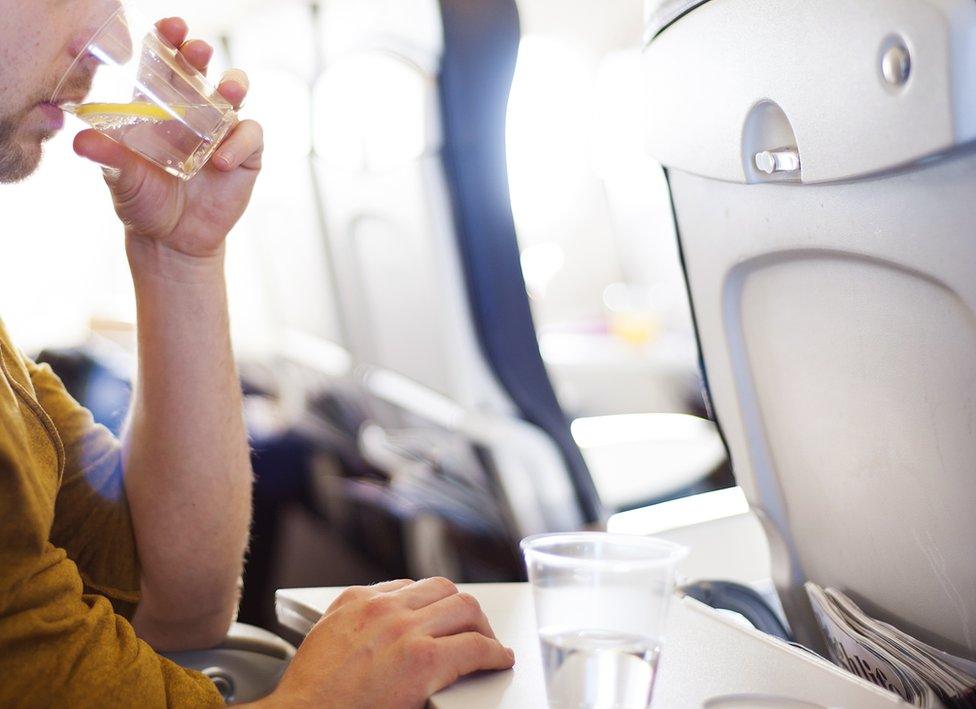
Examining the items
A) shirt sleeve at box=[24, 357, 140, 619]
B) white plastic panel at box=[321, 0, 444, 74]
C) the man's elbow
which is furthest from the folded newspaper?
white plastic panel at box=[321, 0, 444, 74]

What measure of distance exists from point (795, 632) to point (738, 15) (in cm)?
52

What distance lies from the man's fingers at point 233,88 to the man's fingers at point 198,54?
0.04 metres

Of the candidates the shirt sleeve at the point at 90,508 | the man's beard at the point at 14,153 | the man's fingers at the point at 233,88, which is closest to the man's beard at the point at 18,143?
the man's beard at the point at 14,153

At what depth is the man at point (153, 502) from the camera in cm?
70

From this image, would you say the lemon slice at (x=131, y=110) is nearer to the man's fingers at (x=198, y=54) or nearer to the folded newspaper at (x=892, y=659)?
the man's fingers at (x=198, y=54)

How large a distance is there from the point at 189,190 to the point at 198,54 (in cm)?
14

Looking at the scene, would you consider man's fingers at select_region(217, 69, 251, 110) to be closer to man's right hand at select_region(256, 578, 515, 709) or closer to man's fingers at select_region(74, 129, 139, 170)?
man's fingers at select_region(74, 129, 139, 170)

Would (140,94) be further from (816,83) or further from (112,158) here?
(816,83)

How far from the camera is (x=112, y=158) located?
3.13 ft

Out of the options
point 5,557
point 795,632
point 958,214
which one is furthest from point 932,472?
point 5,557

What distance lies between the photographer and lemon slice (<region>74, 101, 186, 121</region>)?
875 mm

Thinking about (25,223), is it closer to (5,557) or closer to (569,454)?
(569,454)

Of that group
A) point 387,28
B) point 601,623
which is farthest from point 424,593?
point 387,28

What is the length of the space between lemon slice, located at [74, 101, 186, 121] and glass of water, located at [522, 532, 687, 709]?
0.55 metres
